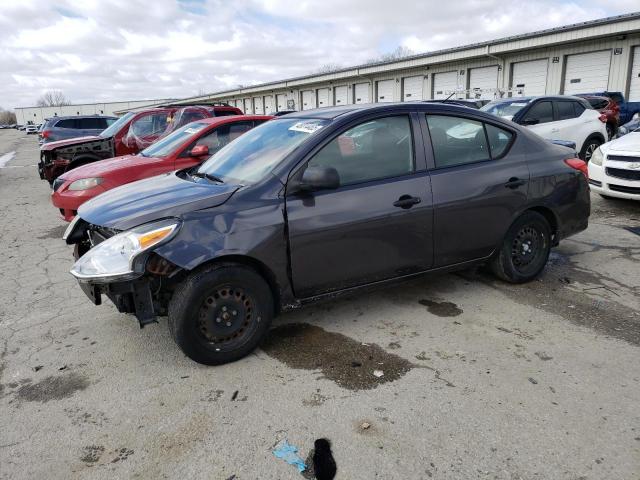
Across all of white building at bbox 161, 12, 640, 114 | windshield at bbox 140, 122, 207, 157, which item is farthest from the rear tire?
windshield at bbox 140, 122, 207, 157

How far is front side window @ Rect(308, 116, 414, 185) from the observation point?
12.1 ft

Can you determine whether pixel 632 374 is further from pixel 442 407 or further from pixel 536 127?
pixel 536 127

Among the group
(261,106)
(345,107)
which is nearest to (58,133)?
(345,107)

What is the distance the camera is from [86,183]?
6586mm

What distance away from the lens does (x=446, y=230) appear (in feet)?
13.3

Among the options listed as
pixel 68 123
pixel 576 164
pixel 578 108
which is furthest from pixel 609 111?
pixel 68 123

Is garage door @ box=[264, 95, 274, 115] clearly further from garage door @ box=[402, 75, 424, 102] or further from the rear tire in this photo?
the rear tire

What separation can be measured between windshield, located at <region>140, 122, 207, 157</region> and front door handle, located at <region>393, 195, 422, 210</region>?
4341mm

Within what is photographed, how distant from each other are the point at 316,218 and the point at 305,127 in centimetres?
82

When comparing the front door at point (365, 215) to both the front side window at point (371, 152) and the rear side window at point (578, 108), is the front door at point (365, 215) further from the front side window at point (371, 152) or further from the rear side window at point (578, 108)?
the rear side window at point (578, 108)

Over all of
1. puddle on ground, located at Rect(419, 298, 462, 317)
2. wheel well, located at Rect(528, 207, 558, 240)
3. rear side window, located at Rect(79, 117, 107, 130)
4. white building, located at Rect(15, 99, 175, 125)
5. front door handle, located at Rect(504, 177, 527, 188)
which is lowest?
puddle on ground, located at Rect(419, 298, 462, 317)

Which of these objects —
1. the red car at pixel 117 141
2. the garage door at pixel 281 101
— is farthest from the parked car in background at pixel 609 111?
the garage door at pixel 281 101

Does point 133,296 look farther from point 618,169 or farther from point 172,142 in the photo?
point 618,169

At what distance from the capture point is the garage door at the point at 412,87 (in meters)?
29.3
